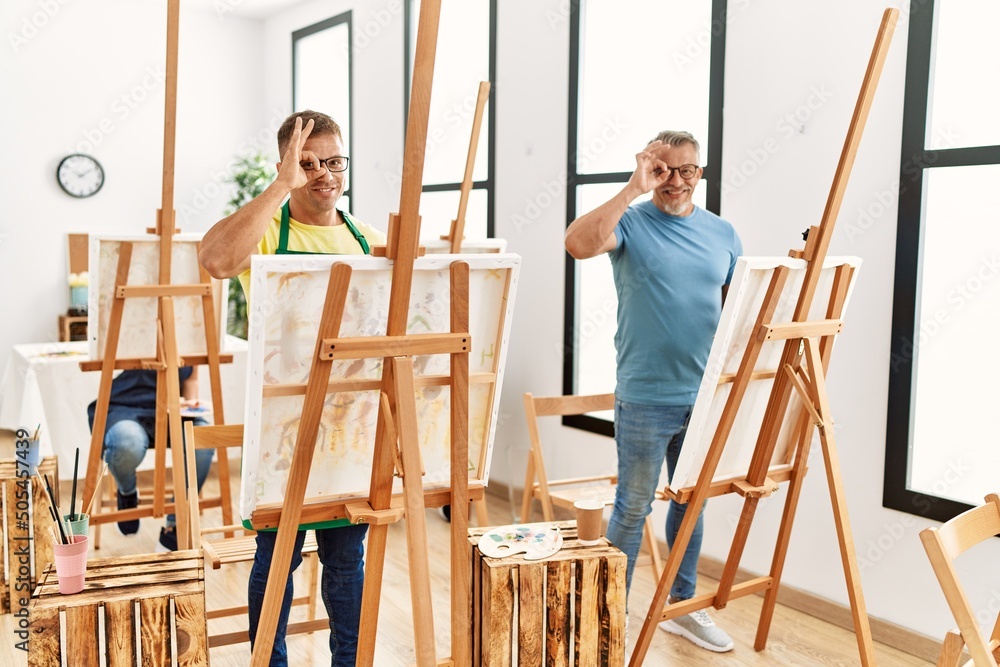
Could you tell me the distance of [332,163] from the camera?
201 cm

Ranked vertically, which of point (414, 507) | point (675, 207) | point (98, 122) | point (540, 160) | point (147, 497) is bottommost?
point (147, 497)

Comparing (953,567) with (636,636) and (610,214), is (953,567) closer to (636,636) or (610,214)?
(610,214)

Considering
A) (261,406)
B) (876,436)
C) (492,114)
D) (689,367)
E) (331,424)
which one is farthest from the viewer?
(492,114)

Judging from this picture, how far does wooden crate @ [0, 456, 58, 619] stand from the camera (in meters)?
3.01

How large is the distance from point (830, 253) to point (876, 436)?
0.63m

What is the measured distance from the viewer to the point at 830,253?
3.04m

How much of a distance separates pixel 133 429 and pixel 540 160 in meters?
2.13

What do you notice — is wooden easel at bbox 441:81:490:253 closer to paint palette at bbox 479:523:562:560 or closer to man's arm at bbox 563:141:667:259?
man's arm at bbox 563:141:667:259

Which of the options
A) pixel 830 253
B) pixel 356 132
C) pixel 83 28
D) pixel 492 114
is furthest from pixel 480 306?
pixel 83 28

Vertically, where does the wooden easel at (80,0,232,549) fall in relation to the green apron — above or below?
below

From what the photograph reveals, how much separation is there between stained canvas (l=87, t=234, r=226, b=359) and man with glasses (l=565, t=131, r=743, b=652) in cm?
139

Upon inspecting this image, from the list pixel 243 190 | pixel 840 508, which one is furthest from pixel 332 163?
pixel 243 190

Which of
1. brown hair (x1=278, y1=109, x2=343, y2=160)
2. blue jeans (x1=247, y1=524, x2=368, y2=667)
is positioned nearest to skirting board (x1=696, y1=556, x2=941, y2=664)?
blue jeans (x1=247, y1=524, x2=368, y2=667)

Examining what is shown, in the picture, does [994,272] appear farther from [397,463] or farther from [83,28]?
[83,28]
